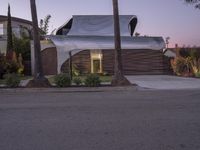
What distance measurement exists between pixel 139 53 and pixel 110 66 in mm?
2885

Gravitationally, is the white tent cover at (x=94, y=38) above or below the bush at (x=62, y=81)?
above

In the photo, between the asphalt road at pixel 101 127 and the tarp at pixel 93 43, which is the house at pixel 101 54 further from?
the asphalt road at pixel 101 127

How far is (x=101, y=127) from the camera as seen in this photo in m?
9.66

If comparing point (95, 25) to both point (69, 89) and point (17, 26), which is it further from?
point (69, 89)

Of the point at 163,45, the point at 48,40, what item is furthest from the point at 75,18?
the point at 163,45

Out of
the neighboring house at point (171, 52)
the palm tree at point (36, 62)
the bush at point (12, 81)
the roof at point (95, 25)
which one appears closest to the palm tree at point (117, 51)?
the palm tree at point (36, 62)

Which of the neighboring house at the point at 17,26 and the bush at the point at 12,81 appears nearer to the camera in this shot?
the bush at the point at 12,81

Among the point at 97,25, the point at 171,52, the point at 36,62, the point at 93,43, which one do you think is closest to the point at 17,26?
the point at 97,25

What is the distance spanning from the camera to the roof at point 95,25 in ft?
133

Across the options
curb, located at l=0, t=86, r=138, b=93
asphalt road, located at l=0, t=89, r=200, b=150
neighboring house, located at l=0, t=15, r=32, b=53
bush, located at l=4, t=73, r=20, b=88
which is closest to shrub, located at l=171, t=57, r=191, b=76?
curb, located at l=0, t=86, r=138, b=93

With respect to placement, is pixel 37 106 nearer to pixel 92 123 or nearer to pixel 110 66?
pixel 92 123

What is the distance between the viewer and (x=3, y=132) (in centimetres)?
920

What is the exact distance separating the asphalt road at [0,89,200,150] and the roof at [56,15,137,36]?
2674cm

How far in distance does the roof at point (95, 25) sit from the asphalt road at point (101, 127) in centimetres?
2674
